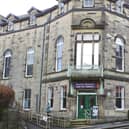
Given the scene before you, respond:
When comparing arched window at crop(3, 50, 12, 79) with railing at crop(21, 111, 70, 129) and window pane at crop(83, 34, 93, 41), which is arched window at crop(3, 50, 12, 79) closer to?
railing at crop(21, 111, 70, 129)

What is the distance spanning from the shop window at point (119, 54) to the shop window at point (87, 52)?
247cm

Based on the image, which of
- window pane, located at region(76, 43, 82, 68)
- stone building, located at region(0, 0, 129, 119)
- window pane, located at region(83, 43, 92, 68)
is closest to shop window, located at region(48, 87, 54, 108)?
stone building, located at region(0, 0, 129, 119)

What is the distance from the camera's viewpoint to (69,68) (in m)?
32.0

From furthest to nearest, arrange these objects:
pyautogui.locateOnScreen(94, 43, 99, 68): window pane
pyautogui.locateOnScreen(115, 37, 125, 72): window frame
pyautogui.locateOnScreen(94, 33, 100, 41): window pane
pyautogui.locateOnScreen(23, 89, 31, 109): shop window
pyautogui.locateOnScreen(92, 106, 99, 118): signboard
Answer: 1. pyautogui.locateOnScreen(23, 89, 31, 109): shop window
2. pyautogui.locateOnScreen(115, 37, 125, 72): window frame
3. pyautogui.locateOnScreen(94, 33, 100, 41): window pane
4. pyautogui.locateOnScreen(94, 43, 99, 68): window pane
5. pyautogui.locateOnScreen(92, 106, 99, 118): signboard

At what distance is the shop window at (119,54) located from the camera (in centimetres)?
3400

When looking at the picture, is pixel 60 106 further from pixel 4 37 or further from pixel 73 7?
pixel 4 37

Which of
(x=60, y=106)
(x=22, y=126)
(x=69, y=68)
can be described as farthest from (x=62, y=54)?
(x=22, y=126)

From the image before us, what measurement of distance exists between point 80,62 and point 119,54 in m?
4.18

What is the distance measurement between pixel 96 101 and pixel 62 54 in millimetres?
5870

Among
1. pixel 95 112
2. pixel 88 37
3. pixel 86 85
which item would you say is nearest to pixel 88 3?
pixel 88 37

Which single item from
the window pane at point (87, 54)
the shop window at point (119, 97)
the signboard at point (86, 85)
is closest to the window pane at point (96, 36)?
the window pane at point (87, 54)

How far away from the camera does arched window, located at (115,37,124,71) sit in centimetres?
3400

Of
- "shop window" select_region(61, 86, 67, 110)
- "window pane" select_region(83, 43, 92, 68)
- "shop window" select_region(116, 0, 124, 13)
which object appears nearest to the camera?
"window pane" select_region(83, 43, 92, 68)

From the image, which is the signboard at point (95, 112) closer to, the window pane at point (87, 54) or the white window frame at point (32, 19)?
the window pane at point (87, 54)
